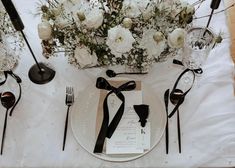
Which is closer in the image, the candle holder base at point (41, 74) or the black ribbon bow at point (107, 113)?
the black ribbon bow at point (107, 113)

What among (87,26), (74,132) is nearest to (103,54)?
(87,26)

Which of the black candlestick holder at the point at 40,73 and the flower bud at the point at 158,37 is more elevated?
the flower bud at the point at 158,37

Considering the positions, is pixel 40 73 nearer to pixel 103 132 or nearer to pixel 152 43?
pixel 103 132

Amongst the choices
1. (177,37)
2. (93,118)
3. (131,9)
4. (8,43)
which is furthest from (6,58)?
(177,37)

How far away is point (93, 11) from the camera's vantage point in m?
1.05

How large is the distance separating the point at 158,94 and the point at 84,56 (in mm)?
289

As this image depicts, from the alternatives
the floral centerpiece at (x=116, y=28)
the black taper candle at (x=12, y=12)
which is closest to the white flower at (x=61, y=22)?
the floral centerpiece at (x=116, y=28)

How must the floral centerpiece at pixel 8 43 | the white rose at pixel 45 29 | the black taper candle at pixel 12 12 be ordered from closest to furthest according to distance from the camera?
the black taper candle at pixel 12 12, the white rose at pixel 45 29, the floral centerpiece at pixel 8 43

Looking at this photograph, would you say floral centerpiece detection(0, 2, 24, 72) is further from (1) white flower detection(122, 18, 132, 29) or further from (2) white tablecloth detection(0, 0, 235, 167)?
(1) white flower detection(122, 18, 132, 29)

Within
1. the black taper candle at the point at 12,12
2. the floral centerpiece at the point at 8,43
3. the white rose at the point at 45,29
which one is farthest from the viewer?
the floral centerpiece at the point at 8,43

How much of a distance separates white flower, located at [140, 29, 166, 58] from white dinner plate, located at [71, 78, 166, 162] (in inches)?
7.6

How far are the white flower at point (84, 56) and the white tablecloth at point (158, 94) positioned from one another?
14 centimetres

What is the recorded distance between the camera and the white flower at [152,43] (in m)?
1.08

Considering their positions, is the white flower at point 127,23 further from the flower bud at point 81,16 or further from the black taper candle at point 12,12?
the black taper candle at point 12,12
